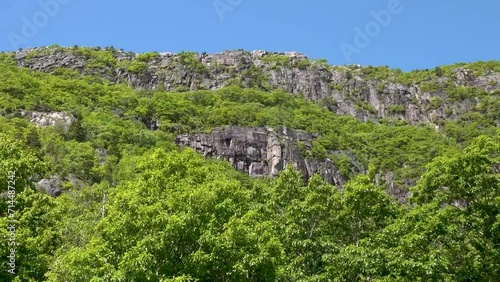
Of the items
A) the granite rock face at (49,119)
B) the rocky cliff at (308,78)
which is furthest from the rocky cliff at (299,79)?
the granite rock face at (49,119)

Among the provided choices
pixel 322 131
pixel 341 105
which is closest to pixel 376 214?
pixel 322 131

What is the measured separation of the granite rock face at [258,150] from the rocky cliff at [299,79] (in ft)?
120

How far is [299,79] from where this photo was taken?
5256 inches

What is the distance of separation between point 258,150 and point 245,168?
11.8 ft

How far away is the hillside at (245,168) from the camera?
16.7m

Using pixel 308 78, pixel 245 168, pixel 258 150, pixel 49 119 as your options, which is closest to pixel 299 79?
pixel 308 78

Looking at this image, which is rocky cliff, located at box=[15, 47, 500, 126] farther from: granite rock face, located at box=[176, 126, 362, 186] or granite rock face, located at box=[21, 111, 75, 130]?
granite rock face, located at box=[21, 111, 75, 130]

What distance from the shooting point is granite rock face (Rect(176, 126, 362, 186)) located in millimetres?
84562

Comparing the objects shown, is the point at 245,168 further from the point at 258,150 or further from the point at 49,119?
the point at 49,119

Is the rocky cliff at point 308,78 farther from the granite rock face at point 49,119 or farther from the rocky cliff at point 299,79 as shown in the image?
the granite rock face at point 49,119

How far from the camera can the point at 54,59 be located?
5172 inches

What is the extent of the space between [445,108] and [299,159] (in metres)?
52.0

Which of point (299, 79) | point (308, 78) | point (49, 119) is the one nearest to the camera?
point (49, 119)

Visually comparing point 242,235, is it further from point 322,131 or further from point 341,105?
point 341,105
